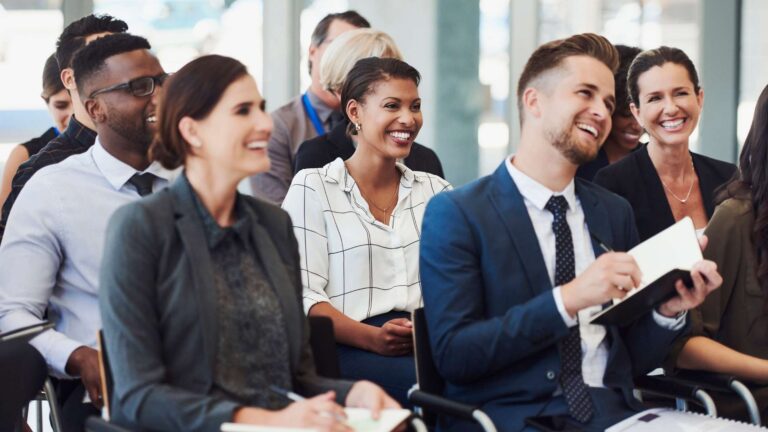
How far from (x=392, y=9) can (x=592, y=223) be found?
4.49 m

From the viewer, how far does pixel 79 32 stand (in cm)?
412

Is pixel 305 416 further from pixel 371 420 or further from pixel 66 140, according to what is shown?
pixel 66 140

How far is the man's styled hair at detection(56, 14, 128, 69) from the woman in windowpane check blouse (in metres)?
1.11

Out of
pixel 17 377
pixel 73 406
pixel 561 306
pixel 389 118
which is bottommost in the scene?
pixel 73 406

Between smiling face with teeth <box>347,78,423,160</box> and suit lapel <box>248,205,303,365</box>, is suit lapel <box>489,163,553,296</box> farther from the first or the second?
smiling face with teeth <box>347,78,423,160</box>

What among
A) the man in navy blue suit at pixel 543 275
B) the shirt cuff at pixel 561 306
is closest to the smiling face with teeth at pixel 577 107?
the man in navy blue suit at pixel 543 275

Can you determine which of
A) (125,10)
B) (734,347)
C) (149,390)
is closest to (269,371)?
(149,390)

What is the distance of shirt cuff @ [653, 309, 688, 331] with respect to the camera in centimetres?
262

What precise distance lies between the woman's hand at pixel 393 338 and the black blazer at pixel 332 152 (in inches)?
36.5

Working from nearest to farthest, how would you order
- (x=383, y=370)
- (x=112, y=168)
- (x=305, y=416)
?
1. (x=305, y=416)
2. (x=112, y=168)
3. (x=383, y=370)

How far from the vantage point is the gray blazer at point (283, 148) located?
4.63 metres

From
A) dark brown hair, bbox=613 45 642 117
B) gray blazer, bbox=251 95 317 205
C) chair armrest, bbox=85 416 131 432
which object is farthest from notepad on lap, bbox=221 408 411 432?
gray blazer, bbox=251 95 317 205

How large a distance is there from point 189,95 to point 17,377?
0.98m

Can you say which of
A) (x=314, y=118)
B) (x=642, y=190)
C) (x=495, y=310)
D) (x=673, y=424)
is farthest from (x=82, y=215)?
(x=314, y=118)
